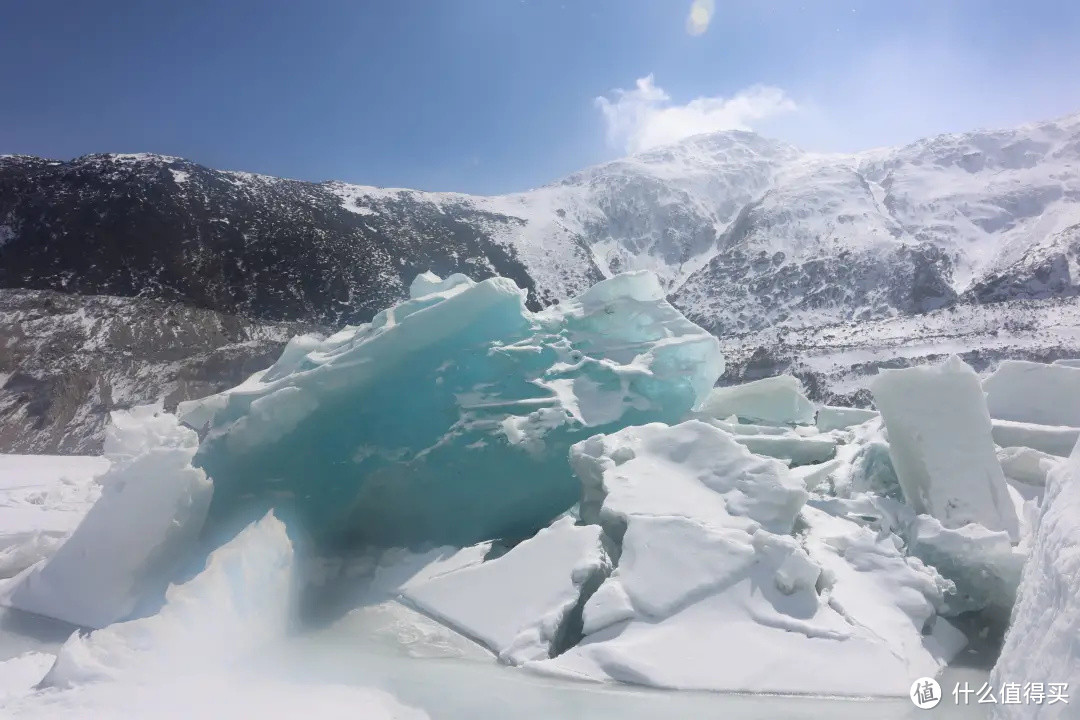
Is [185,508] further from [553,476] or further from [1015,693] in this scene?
[1015,693]

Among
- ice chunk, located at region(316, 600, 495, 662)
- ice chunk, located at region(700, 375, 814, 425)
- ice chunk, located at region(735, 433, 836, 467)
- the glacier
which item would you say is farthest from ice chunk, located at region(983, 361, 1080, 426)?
ice chunk, located at region(316, 600, 495, 662)

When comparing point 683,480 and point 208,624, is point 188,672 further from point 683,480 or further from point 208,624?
point 683,480

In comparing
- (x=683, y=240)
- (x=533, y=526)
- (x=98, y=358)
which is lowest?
(x=533, y=526)

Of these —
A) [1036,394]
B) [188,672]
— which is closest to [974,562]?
[1036,394]

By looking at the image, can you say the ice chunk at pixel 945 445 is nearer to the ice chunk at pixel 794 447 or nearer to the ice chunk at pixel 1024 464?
the ice chunk at pixel 1024 464

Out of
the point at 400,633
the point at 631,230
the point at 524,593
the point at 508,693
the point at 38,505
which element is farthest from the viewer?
the point at 631,230

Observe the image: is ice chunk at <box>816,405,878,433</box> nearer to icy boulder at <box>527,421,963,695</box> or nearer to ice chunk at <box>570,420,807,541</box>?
icy boulder at <box>527,421,963,695</box>

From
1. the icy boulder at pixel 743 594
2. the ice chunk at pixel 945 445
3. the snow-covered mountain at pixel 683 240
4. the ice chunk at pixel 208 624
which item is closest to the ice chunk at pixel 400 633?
the ice chunk at pixel 208 624
